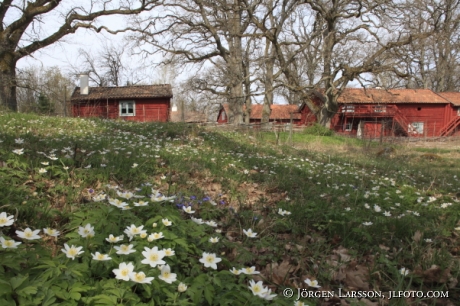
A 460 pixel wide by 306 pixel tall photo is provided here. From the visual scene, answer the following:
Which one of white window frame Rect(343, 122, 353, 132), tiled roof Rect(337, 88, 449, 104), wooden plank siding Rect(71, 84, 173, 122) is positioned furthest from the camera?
white window frame Rect(343, 122, 353, 132)

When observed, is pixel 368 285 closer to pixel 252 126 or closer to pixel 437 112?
pixel 252 126

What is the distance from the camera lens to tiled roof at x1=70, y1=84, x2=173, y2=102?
27891mm

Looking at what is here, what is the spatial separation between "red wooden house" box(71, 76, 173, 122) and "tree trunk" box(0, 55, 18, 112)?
40.3ft

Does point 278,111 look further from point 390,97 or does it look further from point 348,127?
point 390,97

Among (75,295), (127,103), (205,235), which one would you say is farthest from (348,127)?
(75,295)

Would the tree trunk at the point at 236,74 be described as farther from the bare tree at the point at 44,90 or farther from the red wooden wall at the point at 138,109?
the bare tree at the point at 44,90

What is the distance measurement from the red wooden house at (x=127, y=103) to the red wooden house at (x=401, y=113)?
16.4 metres

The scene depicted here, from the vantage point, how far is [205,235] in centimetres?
219

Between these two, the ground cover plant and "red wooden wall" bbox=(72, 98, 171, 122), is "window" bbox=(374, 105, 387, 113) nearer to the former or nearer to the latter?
"red wooden wall" bbox=(72, 98, 171, 122)

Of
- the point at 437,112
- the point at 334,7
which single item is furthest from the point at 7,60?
the point at 437,112

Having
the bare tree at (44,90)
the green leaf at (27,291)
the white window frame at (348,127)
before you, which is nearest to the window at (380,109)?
the white window frame at (348,127)

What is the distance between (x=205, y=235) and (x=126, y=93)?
2890 centimetres

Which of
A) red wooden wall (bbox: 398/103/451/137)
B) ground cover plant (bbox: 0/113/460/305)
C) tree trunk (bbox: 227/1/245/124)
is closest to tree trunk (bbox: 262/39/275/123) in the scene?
tree trunk (bbox: 227/1/245/124)

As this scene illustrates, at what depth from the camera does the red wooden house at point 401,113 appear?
32.5 meters
